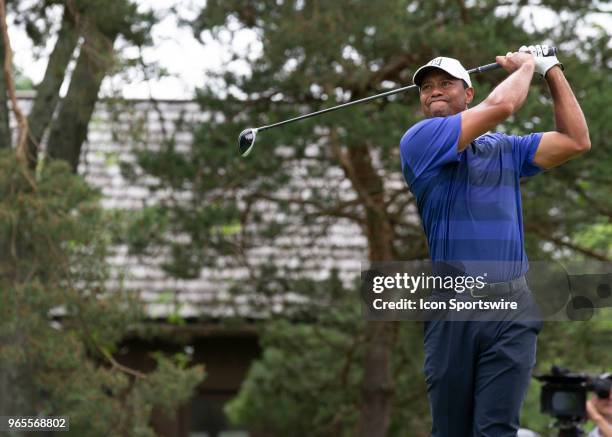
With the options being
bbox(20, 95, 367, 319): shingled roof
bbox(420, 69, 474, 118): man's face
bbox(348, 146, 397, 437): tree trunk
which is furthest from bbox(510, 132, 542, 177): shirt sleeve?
bbox(348, 146, 397, 437): tree trunk

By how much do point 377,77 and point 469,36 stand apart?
1.04 m

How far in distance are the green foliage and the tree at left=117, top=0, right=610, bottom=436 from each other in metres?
1.69

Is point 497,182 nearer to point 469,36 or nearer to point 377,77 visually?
point 469,36

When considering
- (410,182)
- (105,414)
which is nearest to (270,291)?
(105,414)

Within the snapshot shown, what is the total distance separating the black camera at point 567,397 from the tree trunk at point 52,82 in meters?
4.17

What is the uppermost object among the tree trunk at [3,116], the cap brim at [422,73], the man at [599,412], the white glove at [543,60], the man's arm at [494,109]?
the tree trunk at [3,116]

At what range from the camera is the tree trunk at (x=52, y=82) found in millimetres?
8750

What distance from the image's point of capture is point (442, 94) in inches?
139

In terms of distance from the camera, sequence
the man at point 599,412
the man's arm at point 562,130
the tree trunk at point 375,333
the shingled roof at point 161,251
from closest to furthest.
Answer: the man's arm at point 562,130 < the man at point 599,412 < the shingled roof at point 161,251 < the tree trunk at point 375,333

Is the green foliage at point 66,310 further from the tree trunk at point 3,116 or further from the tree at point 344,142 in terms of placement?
the tree at point 344,142

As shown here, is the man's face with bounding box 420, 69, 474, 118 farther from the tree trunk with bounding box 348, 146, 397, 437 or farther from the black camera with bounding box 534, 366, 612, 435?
the tree trunk with bounding box 348, 146, 397, 437

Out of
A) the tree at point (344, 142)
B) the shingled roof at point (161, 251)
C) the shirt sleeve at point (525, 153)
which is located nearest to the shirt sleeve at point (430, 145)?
the shirt sleeve at point (525, 153)

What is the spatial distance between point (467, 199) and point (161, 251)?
7.12 meters

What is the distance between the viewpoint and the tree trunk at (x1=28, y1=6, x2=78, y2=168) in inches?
344
